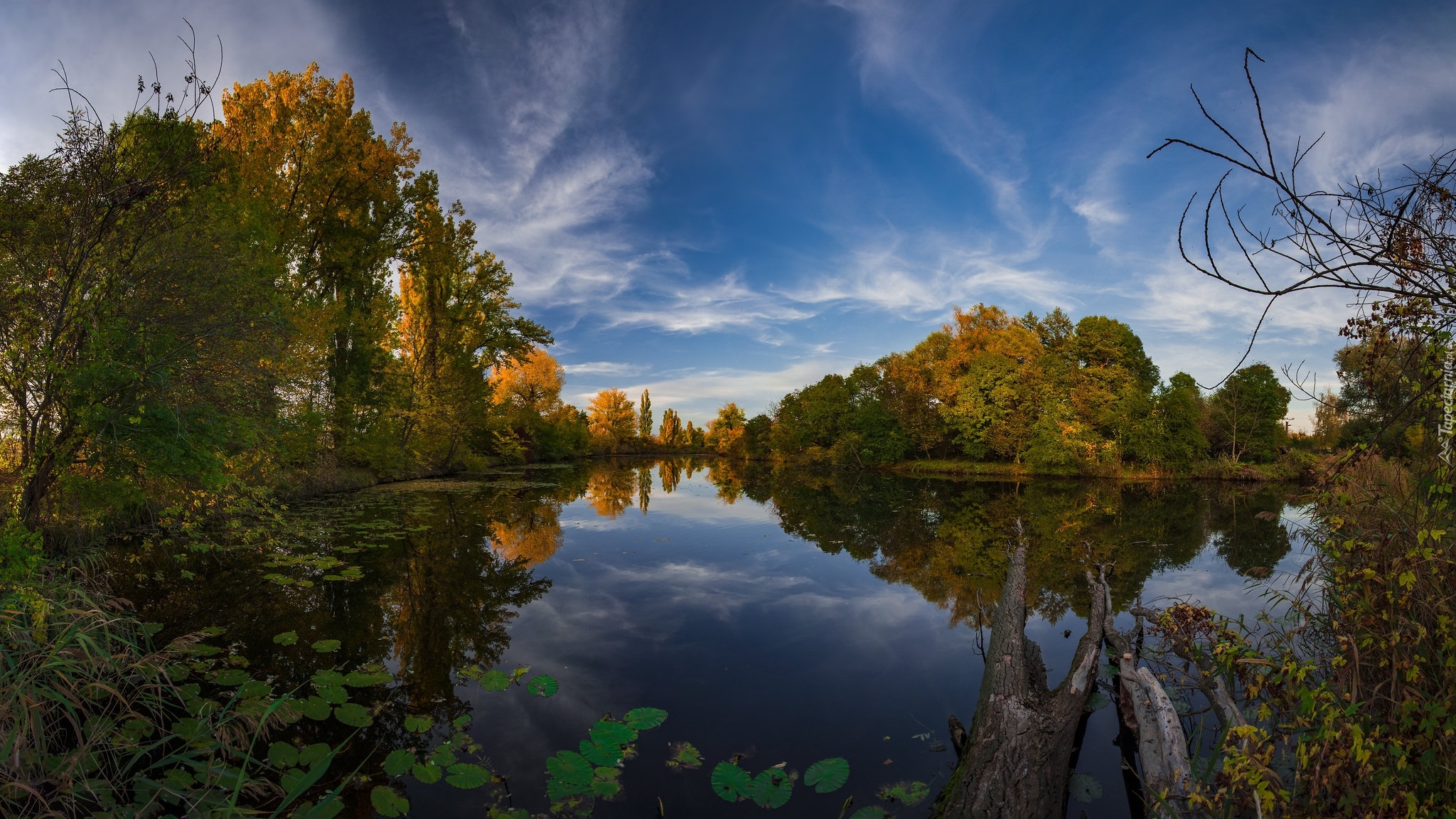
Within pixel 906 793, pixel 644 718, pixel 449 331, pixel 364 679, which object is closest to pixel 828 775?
pixel 906 793

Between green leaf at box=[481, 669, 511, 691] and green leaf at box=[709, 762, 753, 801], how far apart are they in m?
2.36

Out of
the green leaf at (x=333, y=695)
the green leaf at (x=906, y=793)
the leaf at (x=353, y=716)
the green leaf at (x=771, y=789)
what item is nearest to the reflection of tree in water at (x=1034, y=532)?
the green leaf at (x=906, y=793)

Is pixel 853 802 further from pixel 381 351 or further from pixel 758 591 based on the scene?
pixel 381 351

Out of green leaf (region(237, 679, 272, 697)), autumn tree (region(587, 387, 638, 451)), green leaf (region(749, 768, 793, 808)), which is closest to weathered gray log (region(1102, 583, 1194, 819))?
green leaf (region(749, 768, 793, 808))

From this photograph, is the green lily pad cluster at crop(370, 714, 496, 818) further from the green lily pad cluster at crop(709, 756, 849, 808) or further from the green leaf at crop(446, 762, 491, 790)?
the green lily pad cluster at crop(709, 756, 849, 808)

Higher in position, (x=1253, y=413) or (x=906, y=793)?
(x=1253, y=413)

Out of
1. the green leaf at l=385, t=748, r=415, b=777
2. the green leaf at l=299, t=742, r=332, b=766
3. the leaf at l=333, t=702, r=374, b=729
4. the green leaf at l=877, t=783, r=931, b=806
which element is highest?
the green leaf at l=299, t=742, r=332, b=766

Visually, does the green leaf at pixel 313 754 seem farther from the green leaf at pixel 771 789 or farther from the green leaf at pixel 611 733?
the green leaf at pixel 771 789

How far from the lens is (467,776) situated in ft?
12.4

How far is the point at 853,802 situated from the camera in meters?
3.72

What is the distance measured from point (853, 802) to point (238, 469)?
11.0 meters

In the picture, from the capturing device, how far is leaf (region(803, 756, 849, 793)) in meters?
3.82

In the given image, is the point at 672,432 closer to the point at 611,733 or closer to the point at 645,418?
the point at 645,418

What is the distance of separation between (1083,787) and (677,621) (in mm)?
4855
